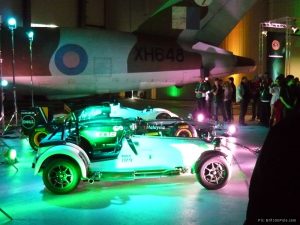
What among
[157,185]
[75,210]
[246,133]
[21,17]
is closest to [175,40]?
[246,133]

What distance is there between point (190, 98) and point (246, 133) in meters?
16.8

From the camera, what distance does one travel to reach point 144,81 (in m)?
17.0

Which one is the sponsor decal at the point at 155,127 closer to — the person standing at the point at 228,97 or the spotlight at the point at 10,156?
the spotlight at the point at 10,156

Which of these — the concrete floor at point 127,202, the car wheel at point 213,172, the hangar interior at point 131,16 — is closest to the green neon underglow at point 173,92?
the hangar interior at point 131,16

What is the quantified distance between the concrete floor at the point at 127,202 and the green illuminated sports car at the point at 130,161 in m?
0.23

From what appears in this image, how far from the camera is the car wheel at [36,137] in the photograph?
10.4m

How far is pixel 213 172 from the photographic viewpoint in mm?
6723

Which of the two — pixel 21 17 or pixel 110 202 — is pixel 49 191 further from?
pixel 21 17

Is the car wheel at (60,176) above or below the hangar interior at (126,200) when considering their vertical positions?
above

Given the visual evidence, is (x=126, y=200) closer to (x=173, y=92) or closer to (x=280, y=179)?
(x=280, y=179)

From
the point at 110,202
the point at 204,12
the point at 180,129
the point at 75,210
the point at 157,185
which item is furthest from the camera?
the point at 204,12

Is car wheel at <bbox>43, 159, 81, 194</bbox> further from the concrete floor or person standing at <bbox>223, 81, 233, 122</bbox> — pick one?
person standing at <bbox>223, 81, 233, 122</bbox>

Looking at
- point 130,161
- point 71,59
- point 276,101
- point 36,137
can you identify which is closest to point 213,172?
point 130,161

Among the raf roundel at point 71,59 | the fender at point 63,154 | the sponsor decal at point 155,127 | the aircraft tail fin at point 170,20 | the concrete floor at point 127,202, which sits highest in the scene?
the aircraft tail fin at point 170,20
